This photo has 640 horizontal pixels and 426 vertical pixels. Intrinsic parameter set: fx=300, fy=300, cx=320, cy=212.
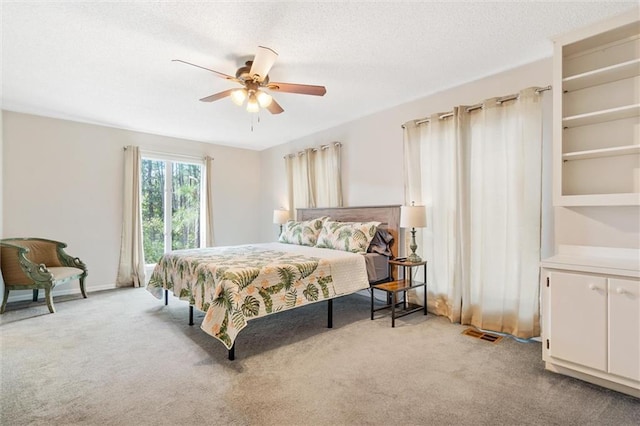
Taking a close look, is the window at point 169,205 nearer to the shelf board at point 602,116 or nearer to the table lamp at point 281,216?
the table lamp at point 281,216

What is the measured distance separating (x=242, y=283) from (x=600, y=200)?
2.70 m

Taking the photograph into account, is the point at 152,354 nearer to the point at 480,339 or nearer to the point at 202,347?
the point at 202,347

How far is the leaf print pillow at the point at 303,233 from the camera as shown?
14.2 ft

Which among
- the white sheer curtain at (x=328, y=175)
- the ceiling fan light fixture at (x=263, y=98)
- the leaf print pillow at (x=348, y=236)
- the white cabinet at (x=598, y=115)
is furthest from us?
the white sheer curtain at (x=328, y=175)

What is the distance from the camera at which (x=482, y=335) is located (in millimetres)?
2805

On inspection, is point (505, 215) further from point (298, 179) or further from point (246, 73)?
point (298, 179)

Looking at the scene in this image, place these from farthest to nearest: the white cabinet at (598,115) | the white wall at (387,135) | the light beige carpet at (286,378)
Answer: the white wall at (387,135) → the white cabinet at (598,115) → the light beige carpet at (286,378)

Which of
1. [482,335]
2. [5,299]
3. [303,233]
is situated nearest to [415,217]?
[482,335]

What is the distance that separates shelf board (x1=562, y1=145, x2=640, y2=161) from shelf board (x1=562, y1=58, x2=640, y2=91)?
1.72ft

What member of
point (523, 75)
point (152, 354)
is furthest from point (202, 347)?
point (523, 75)

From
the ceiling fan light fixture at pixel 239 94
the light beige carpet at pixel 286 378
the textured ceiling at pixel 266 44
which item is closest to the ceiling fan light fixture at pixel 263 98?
the ceiling fan light fixture at pixel 239 94

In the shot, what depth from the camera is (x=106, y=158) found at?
468 cm

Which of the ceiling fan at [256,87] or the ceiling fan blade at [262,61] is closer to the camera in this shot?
the ceiling fan blade at [262,61]

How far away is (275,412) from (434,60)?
3.04 meters
